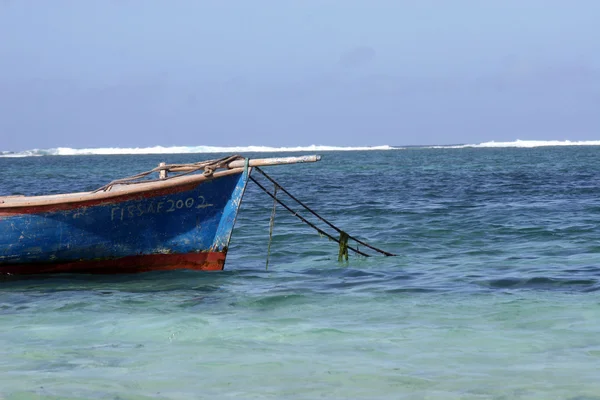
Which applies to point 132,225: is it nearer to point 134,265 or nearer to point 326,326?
point 134,265

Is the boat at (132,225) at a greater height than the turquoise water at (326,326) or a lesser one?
greater

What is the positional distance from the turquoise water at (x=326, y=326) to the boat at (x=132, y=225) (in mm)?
222

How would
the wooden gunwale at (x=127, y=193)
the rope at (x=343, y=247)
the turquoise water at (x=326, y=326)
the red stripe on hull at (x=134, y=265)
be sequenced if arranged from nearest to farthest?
the turquoise water at (x=326, y=326) → the wooden gunwale at (x=127, y=193) → the red stripe on hull at (x=134, y=265) → the rope at (x=343, y=247)

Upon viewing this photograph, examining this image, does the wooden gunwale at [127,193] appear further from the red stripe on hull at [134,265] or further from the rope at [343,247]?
the rope at [343,247]

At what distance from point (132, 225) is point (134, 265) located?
520 mm

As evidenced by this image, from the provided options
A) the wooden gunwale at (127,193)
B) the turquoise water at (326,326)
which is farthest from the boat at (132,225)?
the turquoise water at (326,326)

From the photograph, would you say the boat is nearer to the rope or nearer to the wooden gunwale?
the wooden gunwale

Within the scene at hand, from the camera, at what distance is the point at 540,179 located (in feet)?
88.7

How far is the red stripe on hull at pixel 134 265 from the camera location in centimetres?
889

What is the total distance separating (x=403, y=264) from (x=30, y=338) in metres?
4.94

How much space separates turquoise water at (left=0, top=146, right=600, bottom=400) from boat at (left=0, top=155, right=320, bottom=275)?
0.73 feet

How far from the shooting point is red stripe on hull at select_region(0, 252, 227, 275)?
8.89 metres

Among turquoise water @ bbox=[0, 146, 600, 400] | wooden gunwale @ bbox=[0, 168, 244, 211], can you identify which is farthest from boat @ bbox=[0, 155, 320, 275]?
turquoise water @ bbox=[0, 146, 600, 400]

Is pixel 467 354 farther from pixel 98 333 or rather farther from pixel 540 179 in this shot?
pixel 540 179
